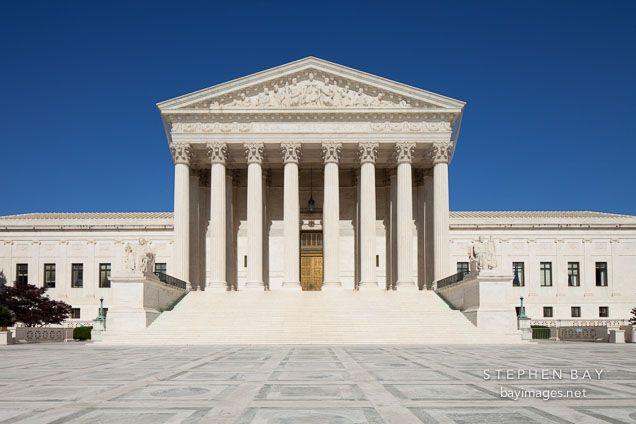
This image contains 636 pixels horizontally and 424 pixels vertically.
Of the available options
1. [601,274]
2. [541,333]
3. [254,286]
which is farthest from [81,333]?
[601,274]

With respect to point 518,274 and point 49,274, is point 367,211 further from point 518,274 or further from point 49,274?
point 49,274

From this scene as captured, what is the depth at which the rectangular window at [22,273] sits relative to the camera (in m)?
67.0

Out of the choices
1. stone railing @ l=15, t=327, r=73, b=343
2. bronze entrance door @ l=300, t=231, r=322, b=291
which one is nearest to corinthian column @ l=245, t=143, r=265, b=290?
bronze entrance door @ l=300, t=231, r=322, b=291

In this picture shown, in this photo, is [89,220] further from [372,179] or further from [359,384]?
[359,384]

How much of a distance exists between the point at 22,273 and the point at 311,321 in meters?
39.6

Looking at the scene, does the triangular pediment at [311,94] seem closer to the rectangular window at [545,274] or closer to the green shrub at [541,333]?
the green shrub at [541,333]

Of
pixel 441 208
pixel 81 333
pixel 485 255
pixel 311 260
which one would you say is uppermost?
pixel 441 208

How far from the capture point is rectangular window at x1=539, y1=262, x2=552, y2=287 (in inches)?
2657

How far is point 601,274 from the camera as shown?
6744 cm

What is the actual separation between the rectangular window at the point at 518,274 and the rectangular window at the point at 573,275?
4.63 meters

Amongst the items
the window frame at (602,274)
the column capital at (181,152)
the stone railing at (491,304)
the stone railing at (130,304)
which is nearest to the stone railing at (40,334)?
the stone railing at (130,304)

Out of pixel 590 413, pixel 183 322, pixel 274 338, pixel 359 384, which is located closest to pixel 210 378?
pixel 359 384

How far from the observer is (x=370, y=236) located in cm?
5344

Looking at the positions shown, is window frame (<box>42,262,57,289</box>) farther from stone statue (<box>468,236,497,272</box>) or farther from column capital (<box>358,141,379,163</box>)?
stone statue (<box>468,236,497,272</box>)
